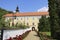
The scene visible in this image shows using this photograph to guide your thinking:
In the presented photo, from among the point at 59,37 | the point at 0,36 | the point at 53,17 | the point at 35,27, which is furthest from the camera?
the point at 35,27

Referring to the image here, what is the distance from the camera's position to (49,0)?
37.5 metres

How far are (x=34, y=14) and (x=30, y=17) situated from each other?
10.4ft

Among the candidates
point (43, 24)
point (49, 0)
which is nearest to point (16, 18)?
point (43, 24)

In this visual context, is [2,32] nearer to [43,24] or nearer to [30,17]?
[43,24]

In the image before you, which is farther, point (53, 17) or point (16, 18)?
point (16, 18)

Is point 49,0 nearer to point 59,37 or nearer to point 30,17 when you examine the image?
point 59,37

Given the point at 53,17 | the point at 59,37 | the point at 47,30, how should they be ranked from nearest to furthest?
the point at 59,37
the point at 53,17
the point at 47,30

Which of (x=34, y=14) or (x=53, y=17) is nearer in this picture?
(x=53, y=17)

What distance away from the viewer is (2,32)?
320 inches

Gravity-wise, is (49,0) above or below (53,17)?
above

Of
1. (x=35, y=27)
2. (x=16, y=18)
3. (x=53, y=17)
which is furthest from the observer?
(x=16, y=18)

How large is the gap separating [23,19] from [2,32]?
365 feet

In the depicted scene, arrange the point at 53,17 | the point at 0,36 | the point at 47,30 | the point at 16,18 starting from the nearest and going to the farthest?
the point at 0,36 < the point at 53,17 < the point at 47,30 < the point at 16,18

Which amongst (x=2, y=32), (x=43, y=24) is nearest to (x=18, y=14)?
(x=43, y=24)
